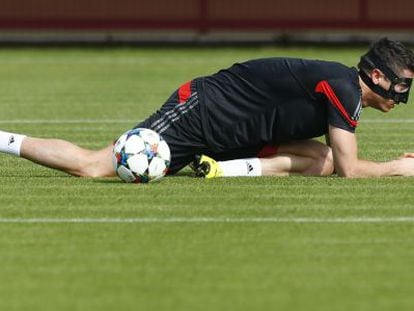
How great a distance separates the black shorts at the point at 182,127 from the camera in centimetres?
1173

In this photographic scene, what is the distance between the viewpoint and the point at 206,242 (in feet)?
29.5

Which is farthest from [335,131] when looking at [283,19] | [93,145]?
[283,19]

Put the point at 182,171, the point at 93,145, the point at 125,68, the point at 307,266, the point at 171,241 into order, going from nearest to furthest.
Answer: the point at 307,266
the point at 171,241
the point at 182,171
the point at 93,145
the point at 125,68

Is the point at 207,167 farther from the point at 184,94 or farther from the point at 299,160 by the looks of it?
the point at 299,160

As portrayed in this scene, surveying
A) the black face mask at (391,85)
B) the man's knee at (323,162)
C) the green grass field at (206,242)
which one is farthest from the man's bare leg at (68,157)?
the black face mask at (391,85)

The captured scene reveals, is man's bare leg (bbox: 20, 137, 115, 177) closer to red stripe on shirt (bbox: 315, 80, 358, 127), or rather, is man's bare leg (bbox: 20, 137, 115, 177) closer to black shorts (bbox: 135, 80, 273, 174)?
black shorts (bbox: 135, 80, 273, 174)

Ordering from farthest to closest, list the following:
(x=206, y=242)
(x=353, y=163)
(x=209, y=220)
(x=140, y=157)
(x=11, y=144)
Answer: (x=11, y=144) < (x=353, y=163) < (x=140, y=157) < (x=209, y=220) < (x=206, y=242)

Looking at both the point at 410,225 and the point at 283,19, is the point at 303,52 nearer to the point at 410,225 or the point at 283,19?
the point at 283,19

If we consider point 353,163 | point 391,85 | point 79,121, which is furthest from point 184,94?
point 79,121

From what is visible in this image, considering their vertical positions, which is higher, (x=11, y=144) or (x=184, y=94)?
(x=184, y=94)

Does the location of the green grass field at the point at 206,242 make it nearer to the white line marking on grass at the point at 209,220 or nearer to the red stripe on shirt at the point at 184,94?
the white line marking on grass at the point at 209,220

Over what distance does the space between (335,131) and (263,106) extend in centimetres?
76

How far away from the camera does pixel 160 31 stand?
3148cm

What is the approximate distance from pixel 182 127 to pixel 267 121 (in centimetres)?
72
